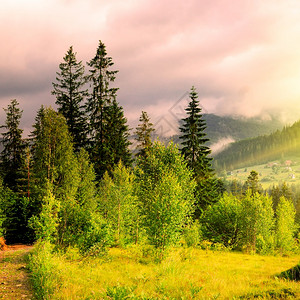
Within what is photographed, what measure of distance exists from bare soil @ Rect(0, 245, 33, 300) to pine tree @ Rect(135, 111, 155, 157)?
2868cm

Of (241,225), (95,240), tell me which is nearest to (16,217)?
(95,240)

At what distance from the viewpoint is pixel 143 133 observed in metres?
46.2

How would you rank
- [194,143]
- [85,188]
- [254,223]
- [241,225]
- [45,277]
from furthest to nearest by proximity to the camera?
[194,143] < [241,225] < [254,223] < [85,188] < [45,277]

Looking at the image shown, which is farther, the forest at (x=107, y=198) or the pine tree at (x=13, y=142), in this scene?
the pine tree at (x=13, y=142)

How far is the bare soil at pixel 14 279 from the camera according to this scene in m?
11.7

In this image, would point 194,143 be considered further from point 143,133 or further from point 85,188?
point 85,188

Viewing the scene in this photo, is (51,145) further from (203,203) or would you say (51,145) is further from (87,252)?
(203,203)

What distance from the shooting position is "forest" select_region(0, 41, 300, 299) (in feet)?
61.8

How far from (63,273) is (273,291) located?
34.5 ft

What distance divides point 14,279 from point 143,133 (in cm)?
3448

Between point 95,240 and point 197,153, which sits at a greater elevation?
point 197,153

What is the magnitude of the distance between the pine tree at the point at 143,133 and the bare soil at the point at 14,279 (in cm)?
2868

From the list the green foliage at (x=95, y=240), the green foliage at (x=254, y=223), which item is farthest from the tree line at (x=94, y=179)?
the green foliage at (x=254, y=223)

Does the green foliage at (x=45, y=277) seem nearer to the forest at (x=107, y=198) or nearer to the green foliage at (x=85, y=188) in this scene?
the forest at (x=107, y=198)
